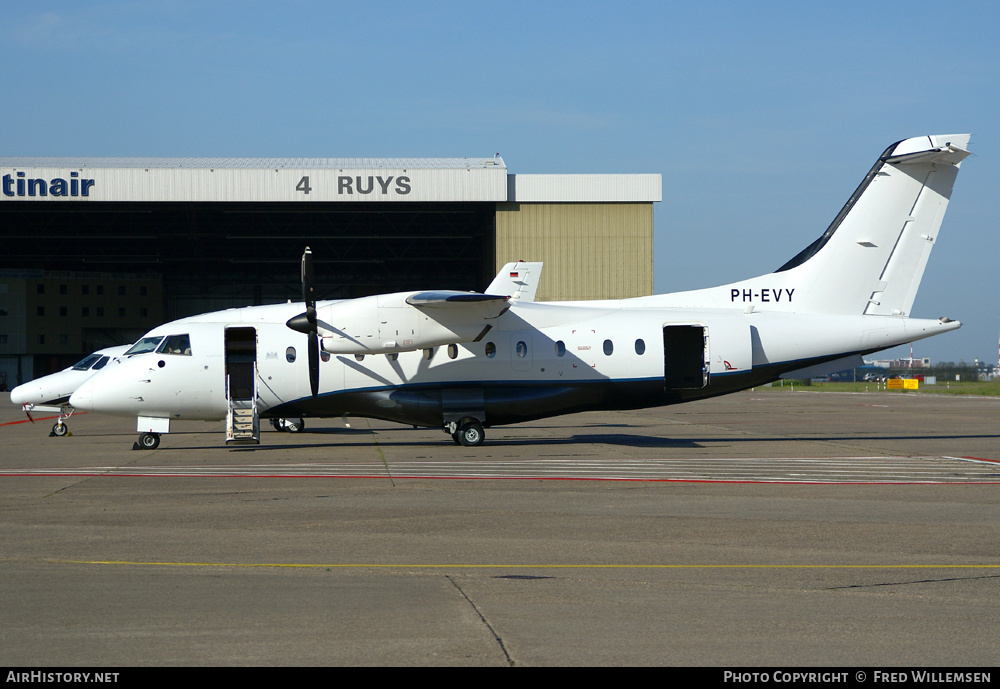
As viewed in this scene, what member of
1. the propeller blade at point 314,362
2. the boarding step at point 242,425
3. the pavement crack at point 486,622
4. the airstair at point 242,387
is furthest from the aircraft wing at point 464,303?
the pavement crack at point 486,622

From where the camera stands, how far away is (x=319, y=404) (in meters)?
21.0

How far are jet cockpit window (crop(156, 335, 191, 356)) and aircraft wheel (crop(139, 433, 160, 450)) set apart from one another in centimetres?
209

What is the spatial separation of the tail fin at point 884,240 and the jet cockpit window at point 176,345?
1479cm

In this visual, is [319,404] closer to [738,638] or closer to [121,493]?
[121,493]

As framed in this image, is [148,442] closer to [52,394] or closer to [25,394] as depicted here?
[52,394]

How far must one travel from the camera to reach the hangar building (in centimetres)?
4784

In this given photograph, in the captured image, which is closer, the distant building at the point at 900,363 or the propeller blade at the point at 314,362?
the propeller blade at the point at 314,362

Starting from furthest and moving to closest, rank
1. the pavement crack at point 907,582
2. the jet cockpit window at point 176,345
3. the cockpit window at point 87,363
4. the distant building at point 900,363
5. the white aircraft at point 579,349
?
the distant building at point 900,363 → the cockpit window at point 87,363 → the jet cockpit window at point 176,345 → the white aircraft at point 579,349 → the pavement crack at point 907,582

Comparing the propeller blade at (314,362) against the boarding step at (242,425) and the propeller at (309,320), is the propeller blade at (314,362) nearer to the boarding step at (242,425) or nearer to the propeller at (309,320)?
the propeller at (309,320)

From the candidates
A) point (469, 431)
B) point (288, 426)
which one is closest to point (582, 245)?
point (288, 426)

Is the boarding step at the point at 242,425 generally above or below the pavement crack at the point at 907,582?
below

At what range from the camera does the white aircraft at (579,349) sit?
A: 20781 millimetres

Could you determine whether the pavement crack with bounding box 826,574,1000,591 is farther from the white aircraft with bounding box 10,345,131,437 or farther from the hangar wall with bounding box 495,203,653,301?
the hangar wall with bounding box 495,203,653,301
